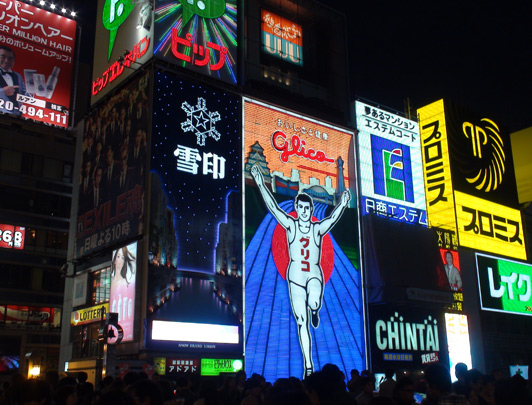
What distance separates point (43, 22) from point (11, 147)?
69.0ft

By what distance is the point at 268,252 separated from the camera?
21.4 m

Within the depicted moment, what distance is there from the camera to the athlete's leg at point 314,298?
2184 cm

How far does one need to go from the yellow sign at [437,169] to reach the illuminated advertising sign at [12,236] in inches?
1145

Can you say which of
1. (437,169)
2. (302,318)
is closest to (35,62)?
(302,318)

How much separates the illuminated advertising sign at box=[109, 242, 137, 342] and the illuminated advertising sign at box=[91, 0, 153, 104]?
6.80 meters

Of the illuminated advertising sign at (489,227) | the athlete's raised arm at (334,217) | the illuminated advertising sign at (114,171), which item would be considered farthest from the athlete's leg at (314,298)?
the illuminated advertising sign at (489,227)

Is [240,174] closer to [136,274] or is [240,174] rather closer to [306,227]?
[306,227]

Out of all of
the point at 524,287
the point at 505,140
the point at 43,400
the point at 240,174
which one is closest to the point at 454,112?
the point at 505,140

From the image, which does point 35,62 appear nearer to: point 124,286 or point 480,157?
point 124,286

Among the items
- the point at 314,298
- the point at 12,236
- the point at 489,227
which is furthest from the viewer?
the point at 12,236

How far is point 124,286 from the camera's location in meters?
19.2

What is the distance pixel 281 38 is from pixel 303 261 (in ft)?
33.5

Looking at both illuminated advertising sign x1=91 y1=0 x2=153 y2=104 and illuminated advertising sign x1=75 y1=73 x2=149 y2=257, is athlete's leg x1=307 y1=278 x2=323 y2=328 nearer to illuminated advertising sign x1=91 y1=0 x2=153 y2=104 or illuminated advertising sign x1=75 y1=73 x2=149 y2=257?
illuminated advertising sign x1=75 y1=73 x2=149 y2=257

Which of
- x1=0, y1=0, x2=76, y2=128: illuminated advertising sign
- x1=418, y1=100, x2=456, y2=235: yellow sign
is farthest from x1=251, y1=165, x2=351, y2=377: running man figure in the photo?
x1=0, y1=0, x2=76, y2=128: illuminated advertising sign
